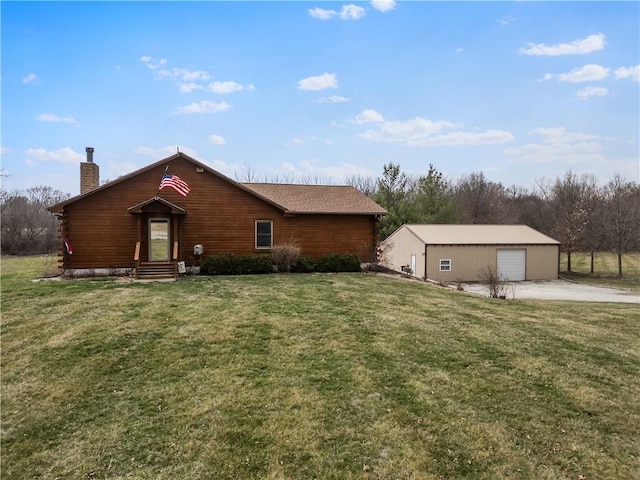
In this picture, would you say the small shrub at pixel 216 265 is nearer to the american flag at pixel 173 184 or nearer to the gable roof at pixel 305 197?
the american flag at pixel 173 184

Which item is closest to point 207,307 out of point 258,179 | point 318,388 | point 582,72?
point 318,388

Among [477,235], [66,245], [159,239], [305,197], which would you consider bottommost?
[66,245]

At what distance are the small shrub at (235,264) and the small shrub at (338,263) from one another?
2393mm

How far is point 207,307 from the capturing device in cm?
934

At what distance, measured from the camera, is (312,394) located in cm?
509

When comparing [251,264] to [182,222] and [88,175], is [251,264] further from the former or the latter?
[88,175]

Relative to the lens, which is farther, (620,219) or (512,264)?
(620,219)

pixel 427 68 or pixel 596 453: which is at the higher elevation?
pixel 427 68

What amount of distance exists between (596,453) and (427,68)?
1704 centimetres

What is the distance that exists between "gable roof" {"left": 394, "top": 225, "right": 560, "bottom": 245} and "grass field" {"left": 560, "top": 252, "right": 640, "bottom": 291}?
182 inches

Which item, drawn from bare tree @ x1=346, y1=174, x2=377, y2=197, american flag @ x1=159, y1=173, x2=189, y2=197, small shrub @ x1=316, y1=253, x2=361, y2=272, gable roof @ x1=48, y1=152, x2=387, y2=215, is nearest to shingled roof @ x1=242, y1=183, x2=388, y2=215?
gable roof @ x1=48, y1=152, x2=387, y2=215

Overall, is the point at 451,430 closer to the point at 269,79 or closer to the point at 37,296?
the point at 37,296

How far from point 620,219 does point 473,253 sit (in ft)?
46.9

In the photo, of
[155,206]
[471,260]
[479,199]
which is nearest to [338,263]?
[155,206]
